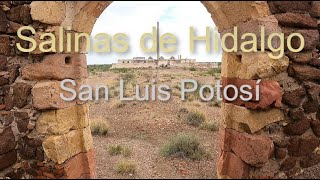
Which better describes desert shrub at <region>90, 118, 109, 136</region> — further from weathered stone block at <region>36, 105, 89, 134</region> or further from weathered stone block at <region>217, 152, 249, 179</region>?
weathered stone block at <region>217, 152, 249, 179</region>

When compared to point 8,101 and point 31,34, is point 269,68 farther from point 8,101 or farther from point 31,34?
point 8,101

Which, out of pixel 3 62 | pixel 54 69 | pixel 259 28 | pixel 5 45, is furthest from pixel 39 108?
pixel 259 28

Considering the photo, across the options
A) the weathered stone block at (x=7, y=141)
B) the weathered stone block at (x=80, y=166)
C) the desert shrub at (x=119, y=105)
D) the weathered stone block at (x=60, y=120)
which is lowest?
the desert shrub at (x=119, y=105)

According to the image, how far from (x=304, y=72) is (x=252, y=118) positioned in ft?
2.59

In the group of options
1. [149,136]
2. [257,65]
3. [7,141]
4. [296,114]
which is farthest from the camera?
[149,136]

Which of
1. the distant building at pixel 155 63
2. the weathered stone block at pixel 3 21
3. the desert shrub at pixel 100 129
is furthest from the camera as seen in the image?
the distant building at pixel 155 63

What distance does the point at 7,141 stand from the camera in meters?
3.15

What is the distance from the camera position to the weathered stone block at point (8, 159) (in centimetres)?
314

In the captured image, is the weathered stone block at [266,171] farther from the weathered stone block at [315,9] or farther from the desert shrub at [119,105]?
the desert shrub at [119,105]

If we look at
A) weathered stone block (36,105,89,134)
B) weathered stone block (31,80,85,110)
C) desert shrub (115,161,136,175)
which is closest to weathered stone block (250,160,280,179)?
weathered stone block (36,105,89,134)

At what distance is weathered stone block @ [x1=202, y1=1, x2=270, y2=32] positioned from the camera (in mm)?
2725

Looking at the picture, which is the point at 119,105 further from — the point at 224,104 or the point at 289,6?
the point at 289,6

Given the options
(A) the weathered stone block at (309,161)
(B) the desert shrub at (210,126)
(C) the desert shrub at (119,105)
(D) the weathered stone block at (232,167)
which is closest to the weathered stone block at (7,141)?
(D) the weathered stone block at (232,167)

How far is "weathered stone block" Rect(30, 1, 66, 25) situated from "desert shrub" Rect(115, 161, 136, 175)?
106 inches
